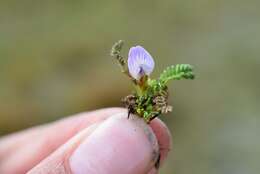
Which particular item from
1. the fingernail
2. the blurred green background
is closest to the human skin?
the fingernail

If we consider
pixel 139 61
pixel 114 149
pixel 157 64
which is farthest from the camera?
pixel 157 64

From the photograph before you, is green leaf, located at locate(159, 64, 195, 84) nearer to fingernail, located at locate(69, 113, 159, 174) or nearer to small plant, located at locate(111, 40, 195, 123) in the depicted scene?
small plant, located at locate(111, 40, 195, 123)

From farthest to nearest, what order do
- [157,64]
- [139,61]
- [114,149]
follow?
[157,64], [114,149], [139,61]

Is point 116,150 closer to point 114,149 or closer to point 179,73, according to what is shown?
point 114,149

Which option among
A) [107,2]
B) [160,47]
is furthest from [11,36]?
[160,47]

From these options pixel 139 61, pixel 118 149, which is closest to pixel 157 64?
pixel 118 149
